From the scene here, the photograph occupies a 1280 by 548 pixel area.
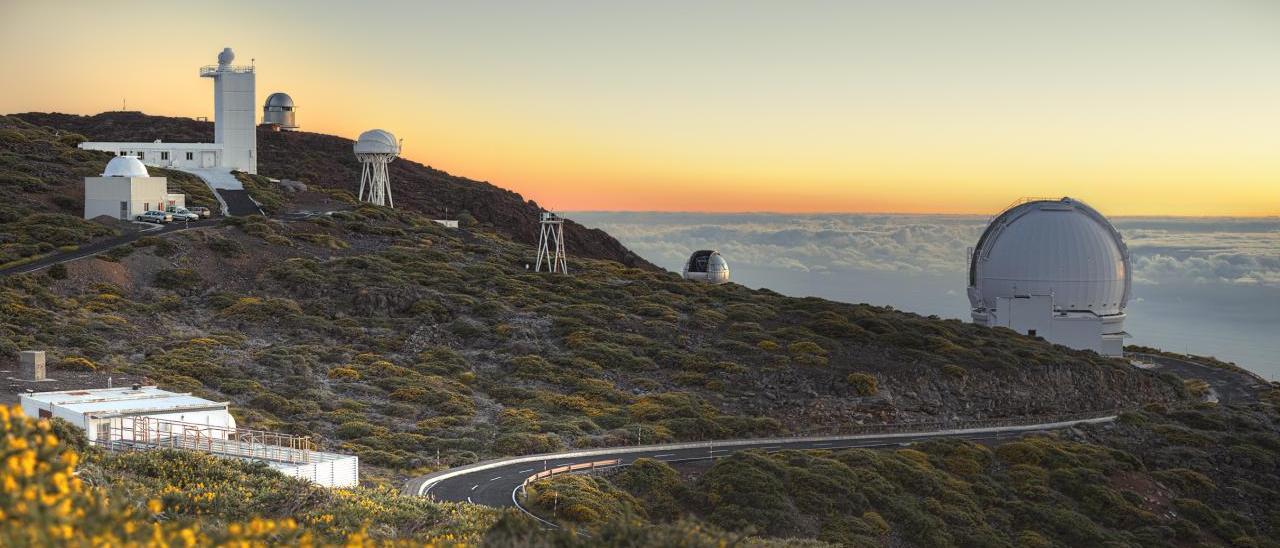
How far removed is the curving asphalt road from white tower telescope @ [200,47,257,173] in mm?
65346

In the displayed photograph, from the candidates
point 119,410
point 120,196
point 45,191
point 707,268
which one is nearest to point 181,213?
point 120,196

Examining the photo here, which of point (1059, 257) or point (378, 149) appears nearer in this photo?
point (1059, 257)

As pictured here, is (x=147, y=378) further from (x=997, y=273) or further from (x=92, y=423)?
(x=997, y=273)

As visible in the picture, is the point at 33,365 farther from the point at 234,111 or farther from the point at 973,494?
the point at 234,111

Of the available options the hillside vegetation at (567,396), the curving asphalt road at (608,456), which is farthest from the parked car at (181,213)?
the curving asphalt road at (608,456)

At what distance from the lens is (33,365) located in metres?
36.2

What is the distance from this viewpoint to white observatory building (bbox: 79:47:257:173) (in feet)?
299

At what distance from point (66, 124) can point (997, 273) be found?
123 m

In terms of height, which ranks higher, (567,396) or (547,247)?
(547,247)

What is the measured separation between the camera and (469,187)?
411ft

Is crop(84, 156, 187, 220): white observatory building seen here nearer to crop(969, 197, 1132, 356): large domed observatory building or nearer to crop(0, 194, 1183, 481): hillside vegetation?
crop(0, 194, 1183, 481): hillside vegetation

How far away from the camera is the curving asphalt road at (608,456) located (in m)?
29.9

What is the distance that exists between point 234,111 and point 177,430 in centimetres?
7012

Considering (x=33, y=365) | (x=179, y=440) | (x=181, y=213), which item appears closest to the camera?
(x=179, y=440)
